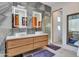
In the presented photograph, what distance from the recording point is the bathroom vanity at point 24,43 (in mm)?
1065

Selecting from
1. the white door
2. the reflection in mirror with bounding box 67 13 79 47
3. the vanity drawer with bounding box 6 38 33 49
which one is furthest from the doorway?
the vanity drawer with bounding box 6 38 33 49

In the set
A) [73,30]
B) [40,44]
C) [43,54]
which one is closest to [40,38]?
[40,44]

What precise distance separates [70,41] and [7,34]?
0.81 meters

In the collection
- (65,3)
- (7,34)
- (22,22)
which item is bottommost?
(7,34)

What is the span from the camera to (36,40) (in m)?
1.24

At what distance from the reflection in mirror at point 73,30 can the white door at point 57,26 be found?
4.1 inches

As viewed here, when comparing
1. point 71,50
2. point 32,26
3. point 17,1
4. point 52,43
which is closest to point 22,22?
point 32,26

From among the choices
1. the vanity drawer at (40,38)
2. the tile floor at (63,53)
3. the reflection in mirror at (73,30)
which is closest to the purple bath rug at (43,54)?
the tile floor at (63,53)

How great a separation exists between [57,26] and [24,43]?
0.50 m

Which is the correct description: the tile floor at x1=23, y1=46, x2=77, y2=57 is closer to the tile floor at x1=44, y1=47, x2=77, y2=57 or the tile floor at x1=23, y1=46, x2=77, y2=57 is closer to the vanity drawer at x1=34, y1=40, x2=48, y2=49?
the tile floor at x1=44, y1=47, x2=77, y2=57

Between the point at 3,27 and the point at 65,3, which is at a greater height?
the point at 65,3

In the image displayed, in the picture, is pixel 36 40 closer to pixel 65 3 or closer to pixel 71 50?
pixel 71 50

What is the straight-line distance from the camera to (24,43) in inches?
45.5

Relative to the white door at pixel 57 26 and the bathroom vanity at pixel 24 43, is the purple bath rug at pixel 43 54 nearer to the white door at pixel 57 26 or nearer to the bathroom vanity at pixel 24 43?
the bathroom vanity at pixel 24 43
